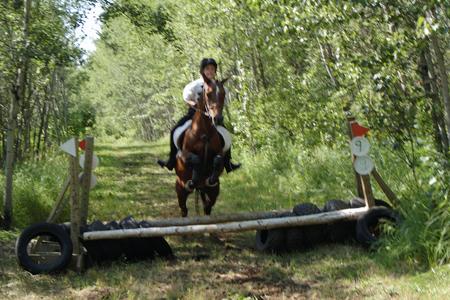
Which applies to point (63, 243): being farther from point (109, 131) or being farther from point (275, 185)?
point (109, 131)

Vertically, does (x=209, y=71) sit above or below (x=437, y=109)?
above

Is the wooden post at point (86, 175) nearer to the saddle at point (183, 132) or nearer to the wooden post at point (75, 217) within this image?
the wooden post at point (75, 217)

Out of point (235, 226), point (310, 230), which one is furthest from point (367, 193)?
point (235, 226)

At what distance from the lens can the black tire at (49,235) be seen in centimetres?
614

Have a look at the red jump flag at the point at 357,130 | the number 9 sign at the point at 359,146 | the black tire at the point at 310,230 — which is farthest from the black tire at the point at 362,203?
the red jump flag at the point at 357,130

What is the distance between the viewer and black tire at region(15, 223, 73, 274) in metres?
6.14

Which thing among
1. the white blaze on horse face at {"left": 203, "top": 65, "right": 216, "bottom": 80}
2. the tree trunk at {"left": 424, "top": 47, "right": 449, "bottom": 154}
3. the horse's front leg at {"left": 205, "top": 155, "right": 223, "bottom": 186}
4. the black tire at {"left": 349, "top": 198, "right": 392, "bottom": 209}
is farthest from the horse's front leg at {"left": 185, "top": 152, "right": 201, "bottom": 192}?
the tree trunk at {"left": 424, "top": 47, "right": 449, "bottom": 154}

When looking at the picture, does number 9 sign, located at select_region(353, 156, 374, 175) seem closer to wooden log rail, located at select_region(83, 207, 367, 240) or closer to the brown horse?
wooden log rail, located at select_region(83, 207, 367, 240)

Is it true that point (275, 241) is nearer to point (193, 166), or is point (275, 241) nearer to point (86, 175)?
point (193, 166)

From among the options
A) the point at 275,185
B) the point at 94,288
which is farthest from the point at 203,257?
the point at 275,185

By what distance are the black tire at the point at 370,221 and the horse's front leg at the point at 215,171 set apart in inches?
89.6

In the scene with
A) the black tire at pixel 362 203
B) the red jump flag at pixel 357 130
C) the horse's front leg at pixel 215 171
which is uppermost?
the red jump flag at pixel 357 130

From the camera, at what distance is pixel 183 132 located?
8.28m

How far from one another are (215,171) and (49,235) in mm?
2621
